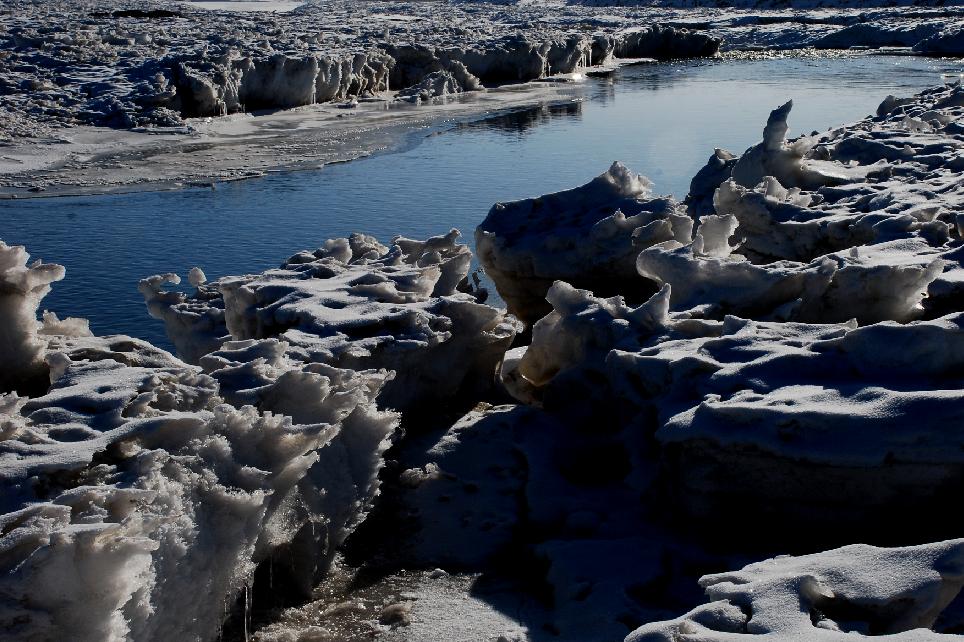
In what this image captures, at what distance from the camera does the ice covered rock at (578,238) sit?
296 inches

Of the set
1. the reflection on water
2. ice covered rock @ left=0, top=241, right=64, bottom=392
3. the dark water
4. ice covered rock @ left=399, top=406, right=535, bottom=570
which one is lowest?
the reflection on water

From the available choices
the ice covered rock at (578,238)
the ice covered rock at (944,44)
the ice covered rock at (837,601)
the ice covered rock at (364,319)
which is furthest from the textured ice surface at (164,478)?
the ice covered rock at (944,44)

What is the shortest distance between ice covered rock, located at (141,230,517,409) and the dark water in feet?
6.77

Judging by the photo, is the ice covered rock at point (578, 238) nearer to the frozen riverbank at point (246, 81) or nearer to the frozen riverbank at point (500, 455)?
the frozen riverbank at point (500, 455)

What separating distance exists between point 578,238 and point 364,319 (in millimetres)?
2680

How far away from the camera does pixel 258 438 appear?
12.9ft

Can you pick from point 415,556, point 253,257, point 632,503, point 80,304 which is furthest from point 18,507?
point 253,257

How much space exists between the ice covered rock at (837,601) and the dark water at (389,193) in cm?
594

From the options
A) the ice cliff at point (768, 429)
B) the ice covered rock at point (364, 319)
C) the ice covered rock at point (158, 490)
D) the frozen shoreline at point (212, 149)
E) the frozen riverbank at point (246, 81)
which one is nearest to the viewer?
the ice covered rock at point (158, 490)

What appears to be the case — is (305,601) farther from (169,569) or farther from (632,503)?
(632,503)

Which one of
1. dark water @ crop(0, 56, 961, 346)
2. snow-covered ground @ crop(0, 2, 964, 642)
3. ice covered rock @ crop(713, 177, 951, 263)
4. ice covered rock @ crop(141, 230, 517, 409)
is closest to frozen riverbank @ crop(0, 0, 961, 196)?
dark water @ crop(0, 56, 961, 346)

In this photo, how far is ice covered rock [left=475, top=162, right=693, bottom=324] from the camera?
24.7ft

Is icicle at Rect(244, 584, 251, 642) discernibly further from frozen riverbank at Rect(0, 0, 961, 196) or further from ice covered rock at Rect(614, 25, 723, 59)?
ice covered rock at Rect(614, 25, 723, 59)

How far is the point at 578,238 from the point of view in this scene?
7.71 meters
